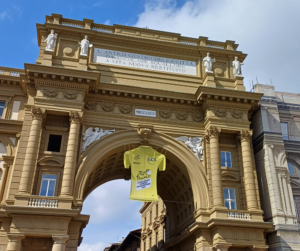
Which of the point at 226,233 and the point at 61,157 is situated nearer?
the point at 226,233

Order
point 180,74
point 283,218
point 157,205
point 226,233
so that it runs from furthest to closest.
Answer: point 157,205 < point 180,74 < point 283,218 < point 226,233

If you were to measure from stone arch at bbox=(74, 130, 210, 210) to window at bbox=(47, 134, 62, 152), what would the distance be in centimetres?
225

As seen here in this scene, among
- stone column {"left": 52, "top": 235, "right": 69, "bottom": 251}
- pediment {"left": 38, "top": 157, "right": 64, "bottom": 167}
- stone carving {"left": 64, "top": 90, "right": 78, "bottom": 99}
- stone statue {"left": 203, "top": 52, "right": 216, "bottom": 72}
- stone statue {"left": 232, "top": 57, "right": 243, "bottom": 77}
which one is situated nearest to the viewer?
stone column {"left": 52, "top": 235, "right": 69, "bottom": 251}

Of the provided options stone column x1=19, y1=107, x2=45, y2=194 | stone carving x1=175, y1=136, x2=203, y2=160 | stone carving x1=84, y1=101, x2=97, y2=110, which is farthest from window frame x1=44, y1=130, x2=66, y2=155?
stone carving x1=175, y1=136, x2=203, y2=160

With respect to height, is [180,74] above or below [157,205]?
above

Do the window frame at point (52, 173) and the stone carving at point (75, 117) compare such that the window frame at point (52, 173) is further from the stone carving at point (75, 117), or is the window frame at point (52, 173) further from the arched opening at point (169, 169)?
the stone carving at point (75, 117)

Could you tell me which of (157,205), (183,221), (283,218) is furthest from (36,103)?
(157,205)

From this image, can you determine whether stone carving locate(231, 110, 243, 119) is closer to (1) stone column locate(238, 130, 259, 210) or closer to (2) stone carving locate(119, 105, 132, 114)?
(1) stone column locate(238, 130, 259, 210)

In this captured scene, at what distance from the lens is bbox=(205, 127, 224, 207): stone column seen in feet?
83.2

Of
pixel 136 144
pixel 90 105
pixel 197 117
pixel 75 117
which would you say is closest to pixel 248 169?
pixel 197 117

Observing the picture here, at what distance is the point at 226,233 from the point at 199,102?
10676 millimetres

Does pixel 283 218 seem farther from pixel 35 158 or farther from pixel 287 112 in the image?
pixel 35 158

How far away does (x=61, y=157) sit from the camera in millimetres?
25688

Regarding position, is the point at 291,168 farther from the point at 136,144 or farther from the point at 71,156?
the point at 71,156
